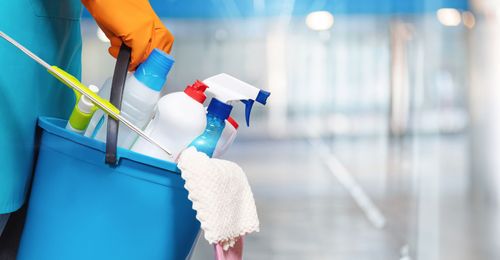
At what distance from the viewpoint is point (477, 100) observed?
776 centimetres

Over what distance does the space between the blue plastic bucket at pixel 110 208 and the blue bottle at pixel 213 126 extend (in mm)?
67

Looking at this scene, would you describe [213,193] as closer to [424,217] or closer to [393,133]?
[424,217]

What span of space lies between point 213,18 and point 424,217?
35.6 ft

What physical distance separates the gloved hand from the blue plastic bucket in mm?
155

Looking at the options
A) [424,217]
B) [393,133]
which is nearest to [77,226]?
[424,217]

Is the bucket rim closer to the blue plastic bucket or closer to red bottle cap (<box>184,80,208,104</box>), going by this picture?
the blue plastic bucket

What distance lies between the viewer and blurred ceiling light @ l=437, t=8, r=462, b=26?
35.7 feet

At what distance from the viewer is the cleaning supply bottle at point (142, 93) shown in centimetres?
113

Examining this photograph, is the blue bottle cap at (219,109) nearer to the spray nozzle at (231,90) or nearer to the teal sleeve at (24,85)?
the spray nozzle at (231,90)

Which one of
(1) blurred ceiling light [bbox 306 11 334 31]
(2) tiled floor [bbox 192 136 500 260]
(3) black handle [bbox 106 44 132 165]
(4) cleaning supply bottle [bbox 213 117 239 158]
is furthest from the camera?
(1) blurred ceiling light [bbox 306 11 334 31]


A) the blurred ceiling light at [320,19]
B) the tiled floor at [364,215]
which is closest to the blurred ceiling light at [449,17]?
the blurred ceiling light at [320,19]

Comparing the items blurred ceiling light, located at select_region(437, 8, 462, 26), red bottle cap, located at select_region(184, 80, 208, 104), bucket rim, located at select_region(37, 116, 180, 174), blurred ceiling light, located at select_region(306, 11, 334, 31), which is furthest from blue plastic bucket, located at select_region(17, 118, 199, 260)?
blurred ceiling light, located at select_region(306, 11, 334, 31)

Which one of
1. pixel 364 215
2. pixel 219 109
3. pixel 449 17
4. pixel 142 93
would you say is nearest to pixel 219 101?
pixel 219 109

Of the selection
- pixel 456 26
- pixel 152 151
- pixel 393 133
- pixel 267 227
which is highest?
pixel 456 26
